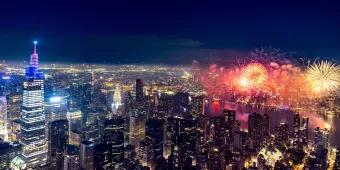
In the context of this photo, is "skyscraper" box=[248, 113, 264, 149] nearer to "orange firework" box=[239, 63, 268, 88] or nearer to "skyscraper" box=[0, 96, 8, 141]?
"orange firework" box=[239, 63, 268, 88]

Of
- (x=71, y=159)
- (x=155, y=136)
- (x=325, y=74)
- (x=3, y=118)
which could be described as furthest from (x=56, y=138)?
(x=325, y=74)

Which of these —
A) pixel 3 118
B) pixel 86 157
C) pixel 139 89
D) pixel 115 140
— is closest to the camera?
pixel 86 157

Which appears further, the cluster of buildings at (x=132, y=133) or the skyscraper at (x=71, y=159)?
the cluster of buildings at (x=132, y=133)

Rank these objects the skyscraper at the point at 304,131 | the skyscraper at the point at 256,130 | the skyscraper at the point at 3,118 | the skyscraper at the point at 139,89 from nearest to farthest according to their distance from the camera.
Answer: the skyscraper at the point at 256,130 → the skyscraper at the point at 304,131 → the skyscraper at the point at 3,118 → the skyscraper at the point at 139,89

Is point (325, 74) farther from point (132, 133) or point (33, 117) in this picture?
point (33, 117)

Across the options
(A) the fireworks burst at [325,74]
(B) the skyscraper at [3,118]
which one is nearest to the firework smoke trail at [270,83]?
(A) the fireworks burst at [325,74]

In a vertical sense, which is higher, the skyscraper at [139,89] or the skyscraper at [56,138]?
the skyscraper at [139,89]

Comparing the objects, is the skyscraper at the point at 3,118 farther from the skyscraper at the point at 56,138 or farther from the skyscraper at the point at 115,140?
the skyscraper at the point at 115,140
